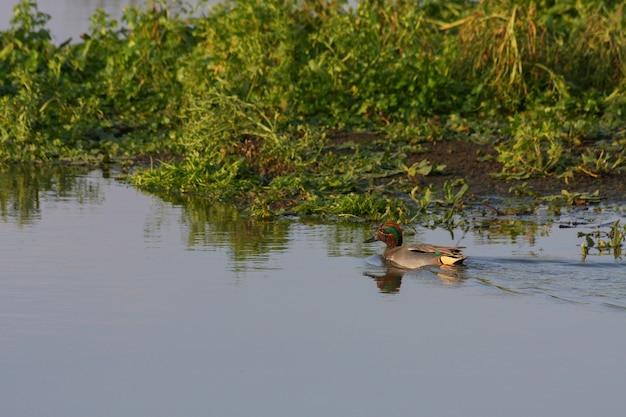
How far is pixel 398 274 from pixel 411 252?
23 cm

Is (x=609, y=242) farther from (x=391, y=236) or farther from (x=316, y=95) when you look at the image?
(x=316, y=95)

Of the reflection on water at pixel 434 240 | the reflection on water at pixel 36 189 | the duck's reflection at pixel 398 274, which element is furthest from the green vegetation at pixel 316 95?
the duck's reflection at pixel 398 274

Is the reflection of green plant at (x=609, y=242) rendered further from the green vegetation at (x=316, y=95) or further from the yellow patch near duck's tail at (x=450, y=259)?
the green vegetation at (x=316, y=95)

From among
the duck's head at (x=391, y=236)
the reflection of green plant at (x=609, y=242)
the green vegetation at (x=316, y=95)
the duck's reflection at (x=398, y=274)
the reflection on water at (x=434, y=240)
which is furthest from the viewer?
the green vegetation at (x=316, y=95)

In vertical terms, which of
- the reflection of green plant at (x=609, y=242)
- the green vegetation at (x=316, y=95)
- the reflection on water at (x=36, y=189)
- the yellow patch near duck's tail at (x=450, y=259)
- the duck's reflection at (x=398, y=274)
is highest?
the green vegetation at (x=316, y=95)

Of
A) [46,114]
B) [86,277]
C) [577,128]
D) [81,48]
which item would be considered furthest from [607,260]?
[81,48]

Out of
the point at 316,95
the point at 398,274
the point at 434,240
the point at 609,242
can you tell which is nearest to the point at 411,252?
the point at 398,274

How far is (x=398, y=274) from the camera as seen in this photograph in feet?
37.3

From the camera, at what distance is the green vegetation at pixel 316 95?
15367mm

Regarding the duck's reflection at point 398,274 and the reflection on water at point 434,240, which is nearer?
the reflection on water at point 434,240

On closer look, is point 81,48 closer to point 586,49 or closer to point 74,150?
point 74,150

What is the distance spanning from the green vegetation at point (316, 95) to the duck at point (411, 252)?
2633mm

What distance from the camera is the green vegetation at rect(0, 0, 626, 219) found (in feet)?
50.4

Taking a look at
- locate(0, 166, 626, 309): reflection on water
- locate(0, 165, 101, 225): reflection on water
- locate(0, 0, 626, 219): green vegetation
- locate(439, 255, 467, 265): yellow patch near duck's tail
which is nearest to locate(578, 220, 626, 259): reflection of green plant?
locate(0, 166, 626, 309): reflection on water
